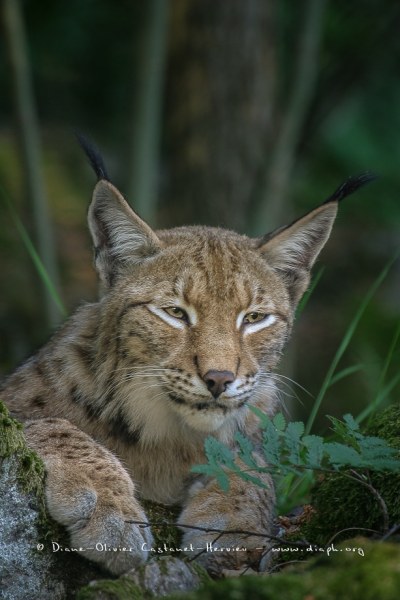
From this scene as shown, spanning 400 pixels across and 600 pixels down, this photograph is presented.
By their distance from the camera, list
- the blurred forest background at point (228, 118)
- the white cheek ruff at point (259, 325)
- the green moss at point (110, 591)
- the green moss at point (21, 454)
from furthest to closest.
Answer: the blurred forest background at point (228, 118), the white cheek ruff at point (259, 325), the green moss at point (21, 454), the green moss at point (110, 591)

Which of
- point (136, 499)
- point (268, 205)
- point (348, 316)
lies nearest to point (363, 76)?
point (268, 205)

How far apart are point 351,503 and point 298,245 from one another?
4.79ft

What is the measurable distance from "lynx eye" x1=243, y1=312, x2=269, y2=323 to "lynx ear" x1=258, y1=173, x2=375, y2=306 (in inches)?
14.5

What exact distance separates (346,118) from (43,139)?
5.44 m

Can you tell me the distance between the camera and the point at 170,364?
13.7 feet


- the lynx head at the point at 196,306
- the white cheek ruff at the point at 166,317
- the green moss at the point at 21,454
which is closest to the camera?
the green moss at the point at 21,454

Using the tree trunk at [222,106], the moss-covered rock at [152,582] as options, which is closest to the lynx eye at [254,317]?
the moss-covered rock at [152,582]

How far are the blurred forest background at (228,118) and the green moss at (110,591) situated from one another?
4.52 m

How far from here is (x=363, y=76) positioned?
10109 mm

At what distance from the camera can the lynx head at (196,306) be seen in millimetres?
4129

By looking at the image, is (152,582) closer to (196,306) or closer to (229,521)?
(229,521)

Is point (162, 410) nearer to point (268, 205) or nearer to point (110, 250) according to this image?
point (110, 250)

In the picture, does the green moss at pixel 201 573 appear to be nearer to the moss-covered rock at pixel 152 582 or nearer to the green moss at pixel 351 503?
the moss-covered rock at pixel 152 582

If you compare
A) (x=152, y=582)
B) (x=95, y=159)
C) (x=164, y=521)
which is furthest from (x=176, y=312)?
(x=152, y=582)
